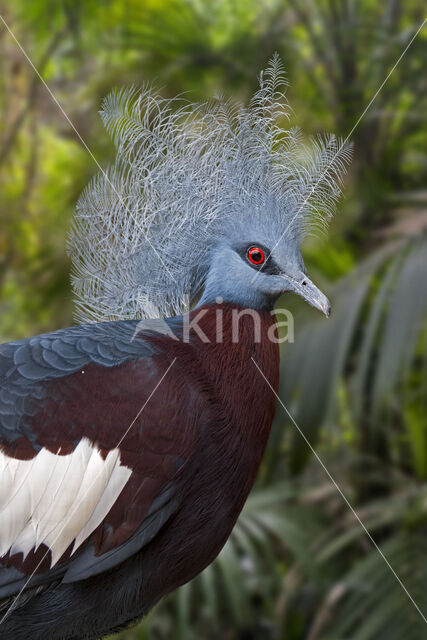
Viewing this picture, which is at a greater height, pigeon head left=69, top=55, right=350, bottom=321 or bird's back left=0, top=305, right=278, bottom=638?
pigeon head left=69, top=55, right=350, bottom=321

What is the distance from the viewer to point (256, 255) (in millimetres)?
1024

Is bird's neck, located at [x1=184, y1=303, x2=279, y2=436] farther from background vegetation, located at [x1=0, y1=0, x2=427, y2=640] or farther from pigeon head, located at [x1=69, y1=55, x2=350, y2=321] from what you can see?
background vegetation, located at [x1=0, y1=0, x2=427, y2=640]

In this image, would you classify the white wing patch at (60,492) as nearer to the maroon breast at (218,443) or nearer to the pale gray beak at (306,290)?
the maroon breast at (218,443)

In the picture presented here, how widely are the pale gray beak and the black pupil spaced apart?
41 mm

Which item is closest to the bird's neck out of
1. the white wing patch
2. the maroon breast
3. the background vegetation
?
the maroon breast

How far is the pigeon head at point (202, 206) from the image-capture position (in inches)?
40.6

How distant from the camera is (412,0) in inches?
113

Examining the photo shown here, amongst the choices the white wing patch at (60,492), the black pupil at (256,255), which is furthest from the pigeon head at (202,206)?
the white wing patch at (60,492)

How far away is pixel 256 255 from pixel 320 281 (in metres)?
1.37

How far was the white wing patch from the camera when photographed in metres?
0.92

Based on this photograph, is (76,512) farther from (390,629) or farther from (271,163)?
(390,629)

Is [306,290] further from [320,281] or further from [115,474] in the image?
[320,281]

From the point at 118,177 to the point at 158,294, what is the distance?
0.19 meters

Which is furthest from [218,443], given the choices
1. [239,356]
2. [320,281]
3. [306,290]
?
[320,281]
